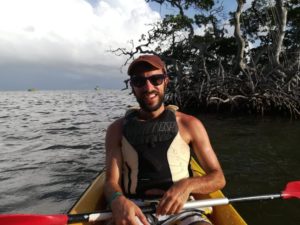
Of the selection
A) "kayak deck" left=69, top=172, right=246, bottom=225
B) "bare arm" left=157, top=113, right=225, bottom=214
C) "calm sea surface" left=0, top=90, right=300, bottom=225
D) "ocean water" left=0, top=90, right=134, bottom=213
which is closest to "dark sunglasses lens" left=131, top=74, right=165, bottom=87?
"bare arm" left=157, top=113, right=225, bottom=214

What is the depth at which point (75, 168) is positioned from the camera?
7051mm

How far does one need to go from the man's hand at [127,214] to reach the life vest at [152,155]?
0.39 m

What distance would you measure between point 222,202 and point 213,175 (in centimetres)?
24

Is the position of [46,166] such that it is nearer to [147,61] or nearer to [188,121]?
[188,121]

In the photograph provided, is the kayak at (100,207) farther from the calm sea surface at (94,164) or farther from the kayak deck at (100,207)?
the calm sea surface at (94,164)

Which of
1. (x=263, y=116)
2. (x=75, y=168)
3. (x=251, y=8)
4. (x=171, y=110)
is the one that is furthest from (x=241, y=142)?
(x=251, y=8)

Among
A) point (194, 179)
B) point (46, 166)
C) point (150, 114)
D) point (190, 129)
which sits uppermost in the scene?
point (150, 114)

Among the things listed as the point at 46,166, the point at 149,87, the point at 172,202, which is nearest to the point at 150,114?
the point at 149,87

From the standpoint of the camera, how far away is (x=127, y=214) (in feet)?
8.34

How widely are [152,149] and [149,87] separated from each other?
50cm

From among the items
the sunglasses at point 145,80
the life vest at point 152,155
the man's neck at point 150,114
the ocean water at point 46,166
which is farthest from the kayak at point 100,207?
the ocean water at point 46,166

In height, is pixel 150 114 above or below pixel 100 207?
above

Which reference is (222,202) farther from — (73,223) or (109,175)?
(73,223)

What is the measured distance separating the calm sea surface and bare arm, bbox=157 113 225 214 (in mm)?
1582
